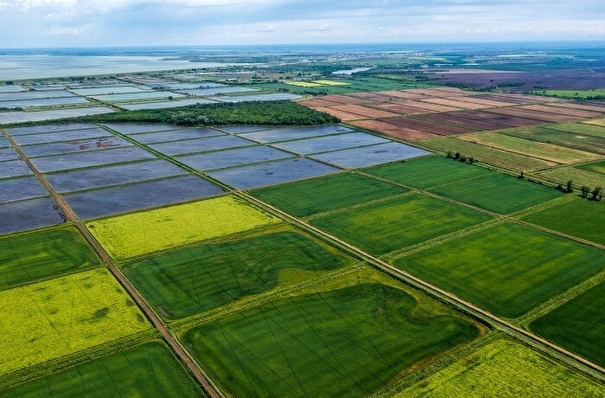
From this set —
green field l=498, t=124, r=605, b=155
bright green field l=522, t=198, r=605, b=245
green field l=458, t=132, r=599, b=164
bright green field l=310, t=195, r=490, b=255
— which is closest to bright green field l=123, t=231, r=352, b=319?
bright green field l=310, t=195, r=490, b=255

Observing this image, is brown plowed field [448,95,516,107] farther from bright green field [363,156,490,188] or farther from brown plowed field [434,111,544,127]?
bright green field [363,156,490,188]

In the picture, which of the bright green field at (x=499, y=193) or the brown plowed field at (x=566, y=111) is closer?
the bright green field at (x=499, y=193)

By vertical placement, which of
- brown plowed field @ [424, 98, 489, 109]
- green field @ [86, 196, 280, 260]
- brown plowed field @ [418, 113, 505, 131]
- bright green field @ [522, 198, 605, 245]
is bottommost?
green field @ [86, 196, 280, 260]

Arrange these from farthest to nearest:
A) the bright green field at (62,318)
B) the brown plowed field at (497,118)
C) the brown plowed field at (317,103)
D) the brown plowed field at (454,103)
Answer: the brown plowed field at (317,103) → the brown plowed field at (454,103) → the brown plowed field at (497,118) → the bright green field at (62,318)

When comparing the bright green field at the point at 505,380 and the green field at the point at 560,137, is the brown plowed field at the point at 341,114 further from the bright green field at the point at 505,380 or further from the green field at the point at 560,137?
the bright green field at the point at 505,380

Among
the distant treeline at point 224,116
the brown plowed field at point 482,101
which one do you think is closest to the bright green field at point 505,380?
the distant treeline at point 224,116
